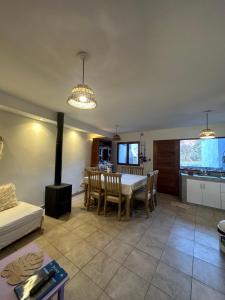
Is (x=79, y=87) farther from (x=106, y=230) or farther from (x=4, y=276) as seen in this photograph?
(x=106, y=230)

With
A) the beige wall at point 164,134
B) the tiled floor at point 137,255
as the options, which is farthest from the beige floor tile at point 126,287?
the beige wall at point 164,134

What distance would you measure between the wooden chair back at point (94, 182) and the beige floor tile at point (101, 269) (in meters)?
1.42

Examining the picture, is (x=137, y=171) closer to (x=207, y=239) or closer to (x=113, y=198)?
(x=113, y=198)

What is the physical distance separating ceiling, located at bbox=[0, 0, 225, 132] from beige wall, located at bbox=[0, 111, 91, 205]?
0.90 metres

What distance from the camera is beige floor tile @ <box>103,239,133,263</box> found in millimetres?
1879

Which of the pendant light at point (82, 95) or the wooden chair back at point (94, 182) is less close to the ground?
the pendant light at point (82, 95)

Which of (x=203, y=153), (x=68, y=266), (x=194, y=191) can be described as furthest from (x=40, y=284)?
(x=203, y=153)

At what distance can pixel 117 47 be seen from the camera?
1356 millimetres

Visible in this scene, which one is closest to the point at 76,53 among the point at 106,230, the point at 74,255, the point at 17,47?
the point at 17,47

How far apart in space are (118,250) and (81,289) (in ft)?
2.37

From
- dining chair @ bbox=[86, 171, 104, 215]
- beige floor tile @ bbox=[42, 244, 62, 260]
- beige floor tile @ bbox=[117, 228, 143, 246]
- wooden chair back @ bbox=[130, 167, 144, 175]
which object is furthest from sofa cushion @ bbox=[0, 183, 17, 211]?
wooden chair back @ bbox=[130, 167, 144, 175]

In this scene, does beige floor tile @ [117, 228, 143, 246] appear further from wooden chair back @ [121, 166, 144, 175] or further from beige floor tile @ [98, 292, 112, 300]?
wooden chair back @ [121, 166, 144, 175]

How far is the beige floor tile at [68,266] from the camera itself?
1.61 m

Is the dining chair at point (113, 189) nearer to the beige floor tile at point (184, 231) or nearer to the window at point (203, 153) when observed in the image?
the beige floor tile at point (184, 231)
